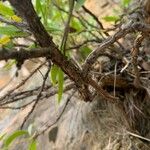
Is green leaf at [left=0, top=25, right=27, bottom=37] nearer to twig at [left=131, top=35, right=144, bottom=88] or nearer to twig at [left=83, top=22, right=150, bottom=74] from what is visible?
twig at [left=83, top=22, right=150, bottom=74]

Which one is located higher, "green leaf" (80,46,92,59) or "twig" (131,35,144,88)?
"green leaf" (80,46,92,59)

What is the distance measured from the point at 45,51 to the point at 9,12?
9.4 inches

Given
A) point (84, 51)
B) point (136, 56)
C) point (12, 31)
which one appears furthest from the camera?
point (84, 51)

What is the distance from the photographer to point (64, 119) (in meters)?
1.23

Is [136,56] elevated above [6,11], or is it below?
below

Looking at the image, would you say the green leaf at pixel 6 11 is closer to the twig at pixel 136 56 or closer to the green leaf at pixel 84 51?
the twig at pixel 136 56

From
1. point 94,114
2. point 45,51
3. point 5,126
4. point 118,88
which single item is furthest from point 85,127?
point 45,51

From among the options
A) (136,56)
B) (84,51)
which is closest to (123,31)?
(136,56)

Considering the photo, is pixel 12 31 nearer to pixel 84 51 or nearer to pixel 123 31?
pixel 123 31

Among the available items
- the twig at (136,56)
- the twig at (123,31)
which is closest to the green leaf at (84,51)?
the twig at (136,56)

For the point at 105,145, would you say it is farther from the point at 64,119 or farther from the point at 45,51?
the point at 45,51

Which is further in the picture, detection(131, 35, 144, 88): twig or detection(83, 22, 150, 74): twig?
detection(131, 35, 144, 88): twig

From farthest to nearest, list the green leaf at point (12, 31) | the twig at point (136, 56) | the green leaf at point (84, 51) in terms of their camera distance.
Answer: the green leaf at point (84, 51) < the twig at point (136, 56) < the green leaf at point (12, 31)

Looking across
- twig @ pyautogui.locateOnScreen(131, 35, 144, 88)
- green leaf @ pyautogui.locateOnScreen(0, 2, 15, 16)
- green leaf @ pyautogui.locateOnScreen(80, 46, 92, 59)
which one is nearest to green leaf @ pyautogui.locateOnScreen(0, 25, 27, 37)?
green leaf @ pyautogui.locateOnScreen(0, 2, 15, 16)
